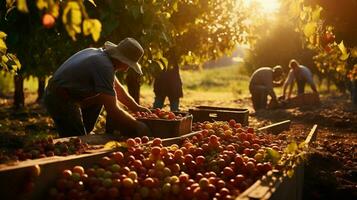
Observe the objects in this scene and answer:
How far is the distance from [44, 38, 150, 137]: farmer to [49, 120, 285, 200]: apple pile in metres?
0.74

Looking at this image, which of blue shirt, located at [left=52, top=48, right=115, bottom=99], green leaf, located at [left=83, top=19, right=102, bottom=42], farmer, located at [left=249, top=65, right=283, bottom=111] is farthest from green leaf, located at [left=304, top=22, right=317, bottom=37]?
farmer, located at [left=249, top=65, right=283, bottom=111]

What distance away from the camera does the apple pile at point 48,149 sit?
160 inches

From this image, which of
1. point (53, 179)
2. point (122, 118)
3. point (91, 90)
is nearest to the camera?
point (53, 179)

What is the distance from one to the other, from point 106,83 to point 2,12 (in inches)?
85.3

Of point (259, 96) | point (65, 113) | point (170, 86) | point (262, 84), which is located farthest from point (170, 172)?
point (259, 96)

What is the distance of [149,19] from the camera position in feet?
27.7

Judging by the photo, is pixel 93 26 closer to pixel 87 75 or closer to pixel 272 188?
pixel 272 188

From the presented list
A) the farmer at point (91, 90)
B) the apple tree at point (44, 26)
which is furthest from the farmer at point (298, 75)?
the farmer at point (91, 90)

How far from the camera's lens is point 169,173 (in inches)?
161

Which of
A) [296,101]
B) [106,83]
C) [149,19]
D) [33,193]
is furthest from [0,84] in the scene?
[33,193]

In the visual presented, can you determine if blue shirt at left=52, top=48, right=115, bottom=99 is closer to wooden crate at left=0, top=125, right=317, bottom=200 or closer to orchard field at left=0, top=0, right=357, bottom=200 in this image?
orchard field at left=0, top=0, right=357, bottom=200

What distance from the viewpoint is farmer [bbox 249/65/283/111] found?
652 inches

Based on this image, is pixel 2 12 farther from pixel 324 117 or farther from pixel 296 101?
pixel 296 101

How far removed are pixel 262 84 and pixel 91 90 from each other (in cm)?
1160
